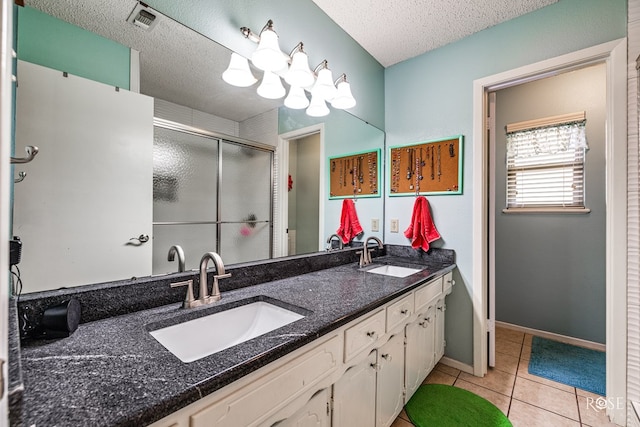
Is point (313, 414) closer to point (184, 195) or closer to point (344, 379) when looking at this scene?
point (344, 379)

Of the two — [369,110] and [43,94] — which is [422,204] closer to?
[369,110]

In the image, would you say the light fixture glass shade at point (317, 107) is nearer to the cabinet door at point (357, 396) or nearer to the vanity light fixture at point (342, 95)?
the vanity light fixture at point (342, 95)

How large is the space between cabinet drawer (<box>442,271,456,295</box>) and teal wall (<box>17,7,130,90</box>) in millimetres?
2072

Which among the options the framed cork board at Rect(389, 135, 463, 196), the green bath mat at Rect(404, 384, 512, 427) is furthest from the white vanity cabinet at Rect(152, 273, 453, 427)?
the framed cork board at Rect(389, 135, 463, 196)

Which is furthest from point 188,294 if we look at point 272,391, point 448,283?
point 448,283

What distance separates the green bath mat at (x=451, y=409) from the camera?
1545mm

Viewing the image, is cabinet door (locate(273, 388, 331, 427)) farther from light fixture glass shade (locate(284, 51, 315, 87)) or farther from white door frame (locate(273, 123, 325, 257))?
light fixture glass shade (locate(284, 51, 315, 87))

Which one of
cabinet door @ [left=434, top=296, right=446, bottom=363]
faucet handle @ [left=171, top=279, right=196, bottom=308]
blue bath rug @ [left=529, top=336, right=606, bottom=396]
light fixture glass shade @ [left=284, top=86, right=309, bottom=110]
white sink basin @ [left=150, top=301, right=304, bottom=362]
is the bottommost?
blue bath rug @ [left=529, top=336, right=606, bottom=396]

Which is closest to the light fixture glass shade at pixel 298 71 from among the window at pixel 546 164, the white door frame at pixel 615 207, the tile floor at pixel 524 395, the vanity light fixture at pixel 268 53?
the vanity light fixture at pixel 268 53

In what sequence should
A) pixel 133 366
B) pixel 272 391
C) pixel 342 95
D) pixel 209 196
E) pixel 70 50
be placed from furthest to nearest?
pixel 342 95 < pixel 209 196 < pixel 70 50 < pixel 272 391 < pixel 133 366

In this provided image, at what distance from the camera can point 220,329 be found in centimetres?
106

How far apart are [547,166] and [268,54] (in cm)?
264

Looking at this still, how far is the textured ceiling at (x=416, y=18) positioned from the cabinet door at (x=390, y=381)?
1994 millimetres

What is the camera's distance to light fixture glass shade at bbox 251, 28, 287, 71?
137 cm
